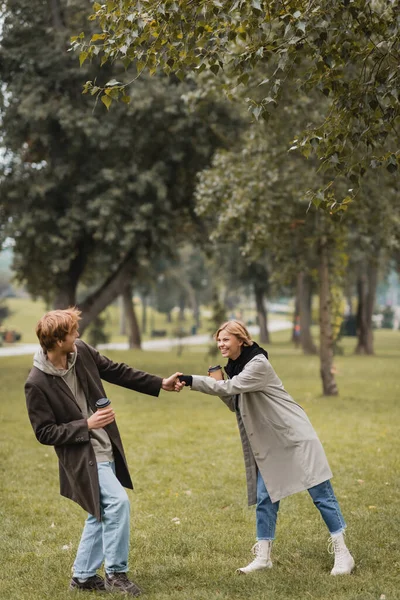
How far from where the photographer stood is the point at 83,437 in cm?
479

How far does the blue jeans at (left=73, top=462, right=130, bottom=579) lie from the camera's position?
487 centimetres

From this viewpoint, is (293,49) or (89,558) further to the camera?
(293,49)

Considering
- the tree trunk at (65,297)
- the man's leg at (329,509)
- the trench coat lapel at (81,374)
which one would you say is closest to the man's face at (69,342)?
the trench coat lapel at (81,374)

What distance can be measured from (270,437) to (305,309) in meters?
30.1

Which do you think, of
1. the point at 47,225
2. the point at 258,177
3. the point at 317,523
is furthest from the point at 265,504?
the point at 47,225

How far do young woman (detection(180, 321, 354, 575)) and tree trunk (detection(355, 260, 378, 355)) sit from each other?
2941cm

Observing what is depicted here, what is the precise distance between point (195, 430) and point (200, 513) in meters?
5.77

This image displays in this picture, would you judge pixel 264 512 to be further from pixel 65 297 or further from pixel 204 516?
pixel 65 297

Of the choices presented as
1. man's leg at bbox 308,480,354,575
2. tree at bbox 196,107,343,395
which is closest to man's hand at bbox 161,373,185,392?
man's leg at bbox 308,480,354,575

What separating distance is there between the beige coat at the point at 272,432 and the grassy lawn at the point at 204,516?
70 centimetres

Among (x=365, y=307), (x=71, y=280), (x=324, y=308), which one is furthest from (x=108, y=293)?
(x=365, y=307)

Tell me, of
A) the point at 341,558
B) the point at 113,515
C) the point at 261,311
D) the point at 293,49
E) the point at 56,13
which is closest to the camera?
Answer: the point at 113,515

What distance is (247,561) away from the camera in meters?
5.96

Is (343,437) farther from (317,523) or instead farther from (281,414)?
(281,414)
